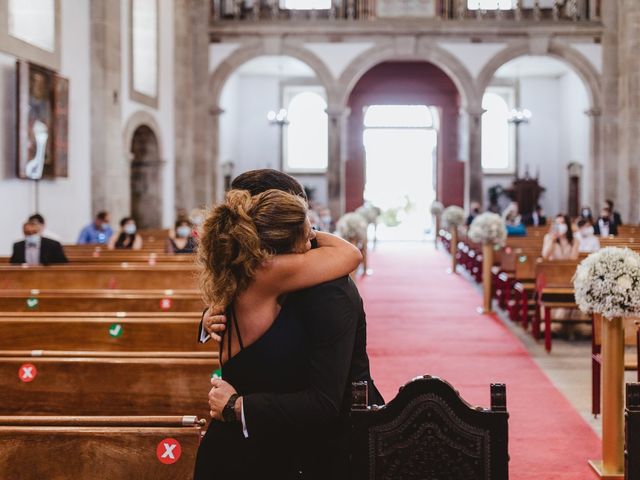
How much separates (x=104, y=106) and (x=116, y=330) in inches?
416

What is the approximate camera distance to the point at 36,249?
873cm

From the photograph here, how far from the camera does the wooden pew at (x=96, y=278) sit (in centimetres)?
763

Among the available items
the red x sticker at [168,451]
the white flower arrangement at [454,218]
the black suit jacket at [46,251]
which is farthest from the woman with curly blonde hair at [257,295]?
the white flower arrangement at [454,218]

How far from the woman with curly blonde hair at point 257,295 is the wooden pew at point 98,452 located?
59cm

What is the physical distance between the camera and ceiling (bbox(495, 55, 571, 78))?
23.4m

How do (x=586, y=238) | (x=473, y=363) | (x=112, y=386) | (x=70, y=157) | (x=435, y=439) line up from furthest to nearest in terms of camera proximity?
1. (x=70, y=157)
2. (x=586, y=238)
3. (x=473, y=363)
4. (x=112, y=386)
5. (x=435, y=439)

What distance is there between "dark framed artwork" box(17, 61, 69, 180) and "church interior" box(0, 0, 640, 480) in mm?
46

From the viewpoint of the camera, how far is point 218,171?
800 inches

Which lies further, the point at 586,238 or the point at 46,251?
the point at 586,238

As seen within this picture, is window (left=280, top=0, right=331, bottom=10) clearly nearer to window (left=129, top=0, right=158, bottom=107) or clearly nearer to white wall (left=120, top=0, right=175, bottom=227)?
white wall (left=120, top=0, right=175, bottom=227)

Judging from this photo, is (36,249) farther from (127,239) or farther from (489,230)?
(489,230)

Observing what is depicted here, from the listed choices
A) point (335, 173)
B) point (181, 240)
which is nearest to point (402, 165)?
point (335, 173)

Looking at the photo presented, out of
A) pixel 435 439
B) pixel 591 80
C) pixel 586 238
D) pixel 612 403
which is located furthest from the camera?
pixel 591 80

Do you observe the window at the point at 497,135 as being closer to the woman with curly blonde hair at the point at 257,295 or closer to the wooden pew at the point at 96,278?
the wooden pew at the point at 96,278
